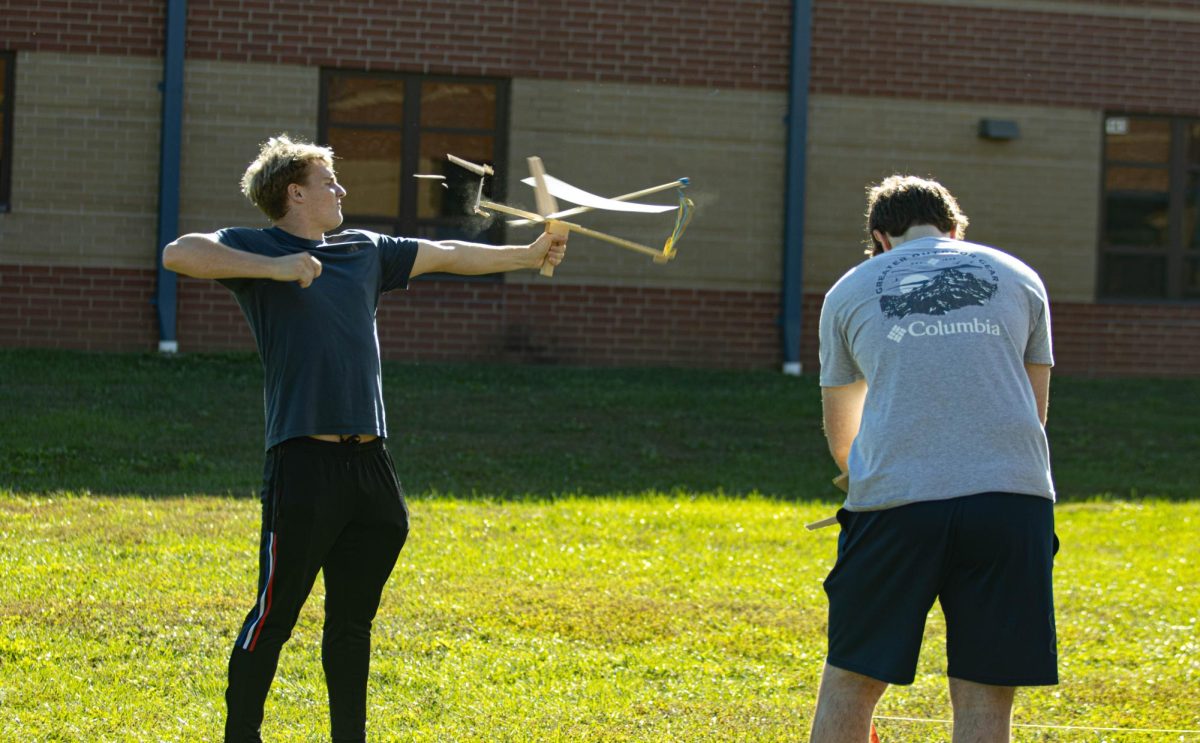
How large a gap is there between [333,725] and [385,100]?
33.0ft

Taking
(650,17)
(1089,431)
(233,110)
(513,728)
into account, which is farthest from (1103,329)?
(513,728)

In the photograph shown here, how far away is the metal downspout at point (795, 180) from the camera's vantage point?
1411 centimetres

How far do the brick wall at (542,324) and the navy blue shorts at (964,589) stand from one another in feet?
32.9

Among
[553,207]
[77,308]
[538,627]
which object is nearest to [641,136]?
[77,308]

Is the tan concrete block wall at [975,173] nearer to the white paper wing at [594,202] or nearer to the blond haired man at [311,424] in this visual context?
the white paper wing at [594,202]

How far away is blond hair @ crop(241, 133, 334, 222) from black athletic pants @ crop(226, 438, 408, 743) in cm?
67

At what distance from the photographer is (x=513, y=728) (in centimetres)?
501

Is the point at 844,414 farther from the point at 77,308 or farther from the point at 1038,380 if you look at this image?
the point at 77,308

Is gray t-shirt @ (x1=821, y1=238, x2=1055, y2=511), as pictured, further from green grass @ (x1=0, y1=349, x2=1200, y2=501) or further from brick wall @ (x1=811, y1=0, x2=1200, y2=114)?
brick wall @ (x1=811, y1=0, x2=1200, y2=114)

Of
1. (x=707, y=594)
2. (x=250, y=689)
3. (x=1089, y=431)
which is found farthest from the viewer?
(x=1089, y=431)

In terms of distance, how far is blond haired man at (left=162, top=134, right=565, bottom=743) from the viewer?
3990 millimetres

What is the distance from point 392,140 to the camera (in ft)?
44.6

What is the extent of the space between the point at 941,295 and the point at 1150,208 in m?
12.7

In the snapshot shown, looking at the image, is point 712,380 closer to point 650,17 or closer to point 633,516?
point 650,17
